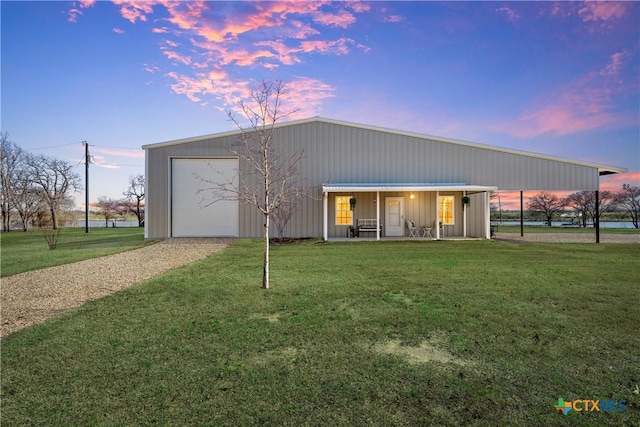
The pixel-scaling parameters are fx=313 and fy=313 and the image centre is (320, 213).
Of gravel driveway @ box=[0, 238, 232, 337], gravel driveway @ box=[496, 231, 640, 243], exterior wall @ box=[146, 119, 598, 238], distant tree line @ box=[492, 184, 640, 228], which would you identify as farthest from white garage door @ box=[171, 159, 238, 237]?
distant tree line @ box=[492, 184, 640, 228]

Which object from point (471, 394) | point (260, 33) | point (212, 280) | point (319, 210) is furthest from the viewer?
point (319, 210)

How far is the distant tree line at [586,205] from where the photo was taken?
1223 inches

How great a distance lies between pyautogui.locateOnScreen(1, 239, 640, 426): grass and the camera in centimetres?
234

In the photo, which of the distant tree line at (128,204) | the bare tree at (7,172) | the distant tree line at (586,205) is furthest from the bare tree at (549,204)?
the bare tree at (7,172)

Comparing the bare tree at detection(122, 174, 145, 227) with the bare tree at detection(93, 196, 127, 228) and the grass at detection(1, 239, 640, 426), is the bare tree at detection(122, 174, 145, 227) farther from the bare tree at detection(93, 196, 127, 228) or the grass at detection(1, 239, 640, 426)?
the grass at detection(1, 239, 640, 426)

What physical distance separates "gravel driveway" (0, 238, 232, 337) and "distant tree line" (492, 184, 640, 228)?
121 ft

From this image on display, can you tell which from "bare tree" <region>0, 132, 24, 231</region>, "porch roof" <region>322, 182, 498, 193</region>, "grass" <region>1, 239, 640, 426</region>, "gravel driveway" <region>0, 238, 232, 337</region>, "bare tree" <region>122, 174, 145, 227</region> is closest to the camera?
"grass" <region>1, 239, 640, 426</region>

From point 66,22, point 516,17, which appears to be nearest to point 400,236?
point 516,17

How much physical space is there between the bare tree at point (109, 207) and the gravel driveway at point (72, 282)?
3555 cm

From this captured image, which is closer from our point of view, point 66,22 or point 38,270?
point 38,270

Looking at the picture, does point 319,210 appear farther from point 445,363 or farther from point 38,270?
point 445,363

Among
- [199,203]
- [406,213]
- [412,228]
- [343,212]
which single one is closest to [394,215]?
[406,213]

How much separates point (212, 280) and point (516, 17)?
15206mm

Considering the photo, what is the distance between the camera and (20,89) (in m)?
14.0
